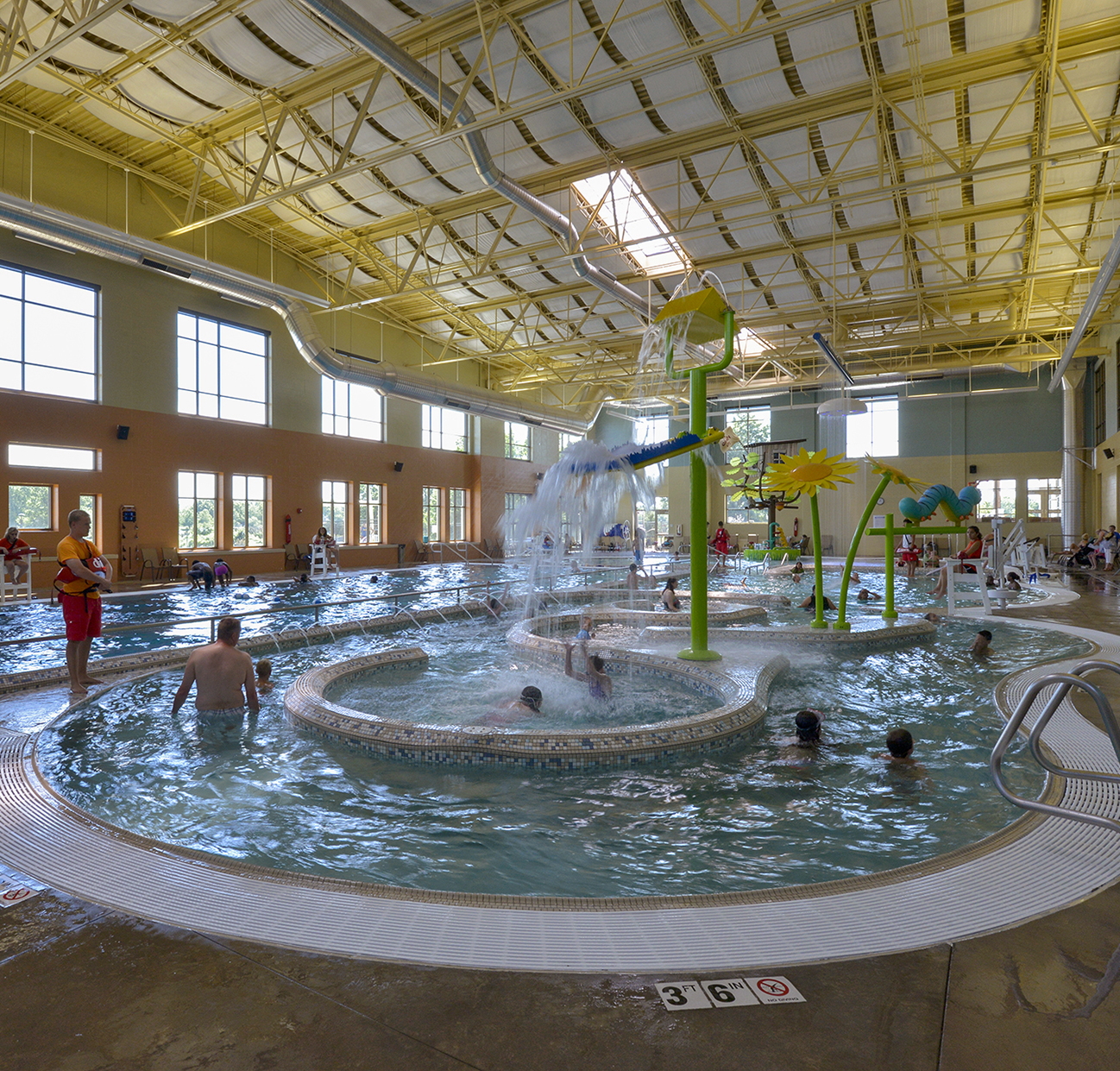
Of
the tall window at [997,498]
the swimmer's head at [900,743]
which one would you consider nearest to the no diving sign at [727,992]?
the swimmer's head at [900,743]

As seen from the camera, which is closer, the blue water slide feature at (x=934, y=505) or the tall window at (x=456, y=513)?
the blue water slide feature at (x=934, y=505)

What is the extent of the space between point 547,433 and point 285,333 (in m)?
12.7

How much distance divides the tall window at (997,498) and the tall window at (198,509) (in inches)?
940

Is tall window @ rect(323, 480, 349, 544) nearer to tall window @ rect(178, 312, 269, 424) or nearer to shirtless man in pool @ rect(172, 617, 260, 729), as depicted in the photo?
tall window @ rect(178, 312, 269, 424)

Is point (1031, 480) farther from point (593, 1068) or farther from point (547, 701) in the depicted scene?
point (593, 1068)

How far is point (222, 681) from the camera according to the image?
5312 mm

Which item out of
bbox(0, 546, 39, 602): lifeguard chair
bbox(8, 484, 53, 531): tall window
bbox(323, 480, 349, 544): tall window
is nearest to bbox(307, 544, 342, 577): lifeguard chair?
bbox(323, 480, 349, 544): tall window

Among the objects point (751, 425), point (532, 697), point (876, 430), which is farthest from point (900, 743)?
point (751, 425)

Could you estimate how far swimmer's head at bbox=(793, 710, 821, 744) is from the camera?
4.61m

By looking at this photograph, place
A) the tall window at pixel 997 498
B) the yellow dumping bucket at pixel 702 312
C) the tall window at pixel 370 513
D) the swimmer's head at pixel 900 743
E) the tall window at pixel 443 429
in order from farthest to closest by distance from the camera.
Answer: the tall window at pixel 997 498, the tall window at pixel 443 429, the tall window at pixel 370 513, the yellow dumping bucket at pixel 702 312, the swimmer's head at pixel 900 743

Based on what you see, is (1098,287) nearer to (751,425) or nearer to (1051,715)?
(1051,715)

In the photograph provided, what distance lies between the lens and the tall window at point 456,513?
2405 centimetres

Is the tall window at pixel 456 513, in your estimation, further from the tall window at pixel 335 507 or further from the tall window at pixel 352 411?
the tall window at pixel 335 507

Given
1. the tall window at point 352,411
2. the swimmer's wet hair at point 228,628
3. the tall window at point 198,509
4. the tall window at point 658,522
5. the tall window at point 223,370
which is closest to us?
the swimmer's wet hair at point 228,628
